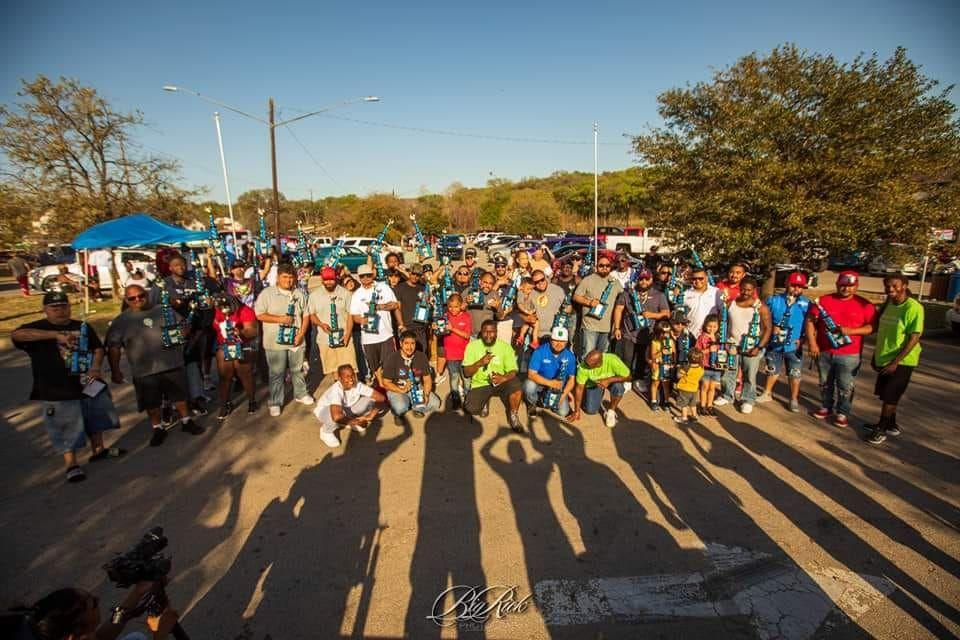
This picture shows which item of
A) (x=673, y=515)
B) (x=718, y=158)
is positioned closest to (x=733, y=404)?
(x=673, y=515)

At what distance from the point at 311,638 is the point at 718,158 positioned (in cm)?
1299

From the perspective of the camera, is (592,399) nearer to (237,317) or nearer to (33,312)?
(237,317)

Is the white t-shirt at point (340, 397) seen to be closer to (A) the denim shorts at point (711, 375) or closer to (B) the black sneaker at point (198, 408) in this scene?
(B) the black sneaker at point (198, 408)

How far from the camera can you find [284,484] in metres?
4.34

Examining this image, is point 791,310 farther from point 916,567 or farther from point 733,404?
point 916,567

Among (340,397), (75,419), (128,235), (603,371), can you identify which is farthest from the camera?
(128,235)

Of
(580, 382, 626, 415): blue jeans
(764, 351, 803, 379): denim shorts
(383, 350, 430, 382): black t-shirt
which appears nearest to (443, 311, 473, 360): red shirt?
(383, 350, 430, 382): black t-shirt

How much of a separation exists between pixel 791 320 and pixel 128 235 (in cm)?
1318

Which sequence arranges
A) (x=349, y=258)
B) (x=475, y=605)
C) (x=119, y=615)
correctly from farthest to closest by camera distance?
(x=349, y=258) → (x=475, y=605) → (x=119, y=615)

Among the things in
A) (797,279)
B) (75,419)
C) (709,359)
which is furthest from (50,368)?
(797,279)

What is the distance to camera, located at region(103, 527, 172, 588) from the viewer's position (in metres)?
1.86

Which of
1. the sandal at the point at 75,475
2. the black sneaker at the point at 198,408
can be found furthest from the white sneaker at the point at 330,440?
the sandal at the point at 75,475

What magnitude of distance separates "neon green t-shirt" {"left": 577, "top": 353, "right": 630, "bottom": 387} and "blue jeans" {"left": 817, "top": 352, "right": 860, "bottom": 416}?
2381 mm

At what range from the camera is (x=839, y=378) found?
5402 millimetres
